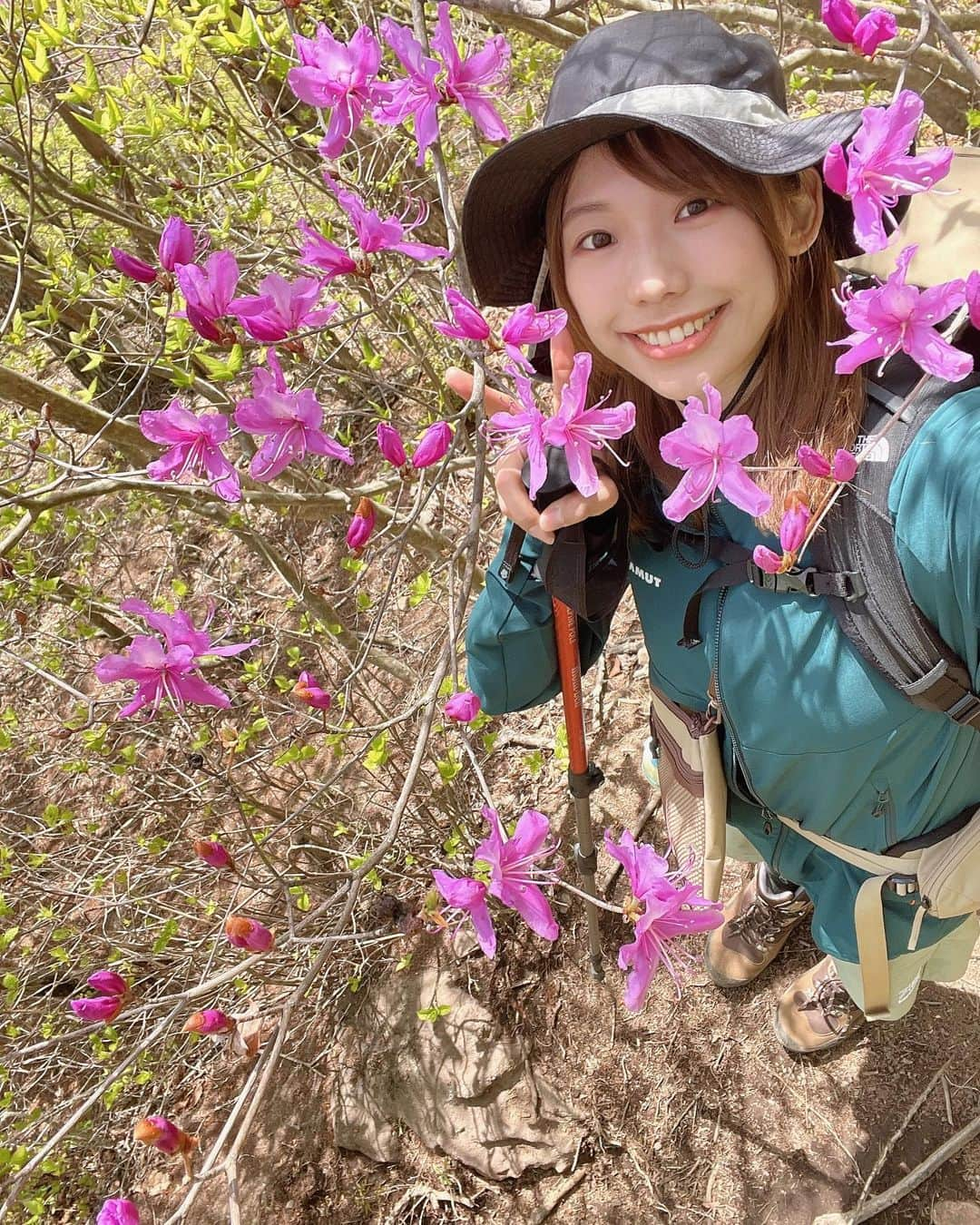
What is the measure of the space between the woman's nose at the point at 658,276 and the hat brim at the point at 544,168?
13 cm

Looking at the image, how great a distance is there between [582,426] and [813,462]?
28 cm

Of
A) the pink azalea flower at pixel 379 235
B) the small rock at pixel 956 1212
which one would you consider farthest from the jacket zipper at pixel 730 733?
the small rock at pixel 956 1212

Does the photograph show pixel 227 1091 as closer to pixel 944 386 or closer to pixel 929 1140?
pixel 929 1140

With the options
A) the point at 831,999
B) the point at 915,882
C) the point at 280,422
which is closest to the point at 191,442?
the point at 280,422

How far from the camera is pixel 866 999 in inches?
67.1

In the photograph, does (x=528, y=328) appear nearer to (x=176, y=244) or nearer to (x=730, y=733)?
(x=176, y=244)

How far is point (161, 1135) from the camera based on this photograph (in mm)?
1314

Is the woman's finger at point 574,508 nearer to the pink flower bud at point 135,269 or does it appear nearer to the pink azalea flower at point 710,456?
the pink azalea flower at point 710,456

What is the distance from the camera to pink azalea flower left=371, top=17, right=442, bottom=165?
1.25m

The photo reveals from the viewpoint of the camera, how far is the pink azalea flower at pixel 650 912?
52.4 inches

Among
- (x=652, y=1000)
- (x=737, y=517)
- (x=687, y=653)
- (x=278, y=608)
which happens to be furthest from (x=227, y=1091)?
(x=737, y=517)

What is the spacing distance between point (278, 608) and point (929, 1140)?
111 inches

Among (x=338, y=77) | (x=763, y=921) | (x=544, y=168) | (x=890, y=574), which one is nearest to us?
(x=890, y=574)

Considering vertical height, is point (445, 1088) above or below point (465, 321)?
below
